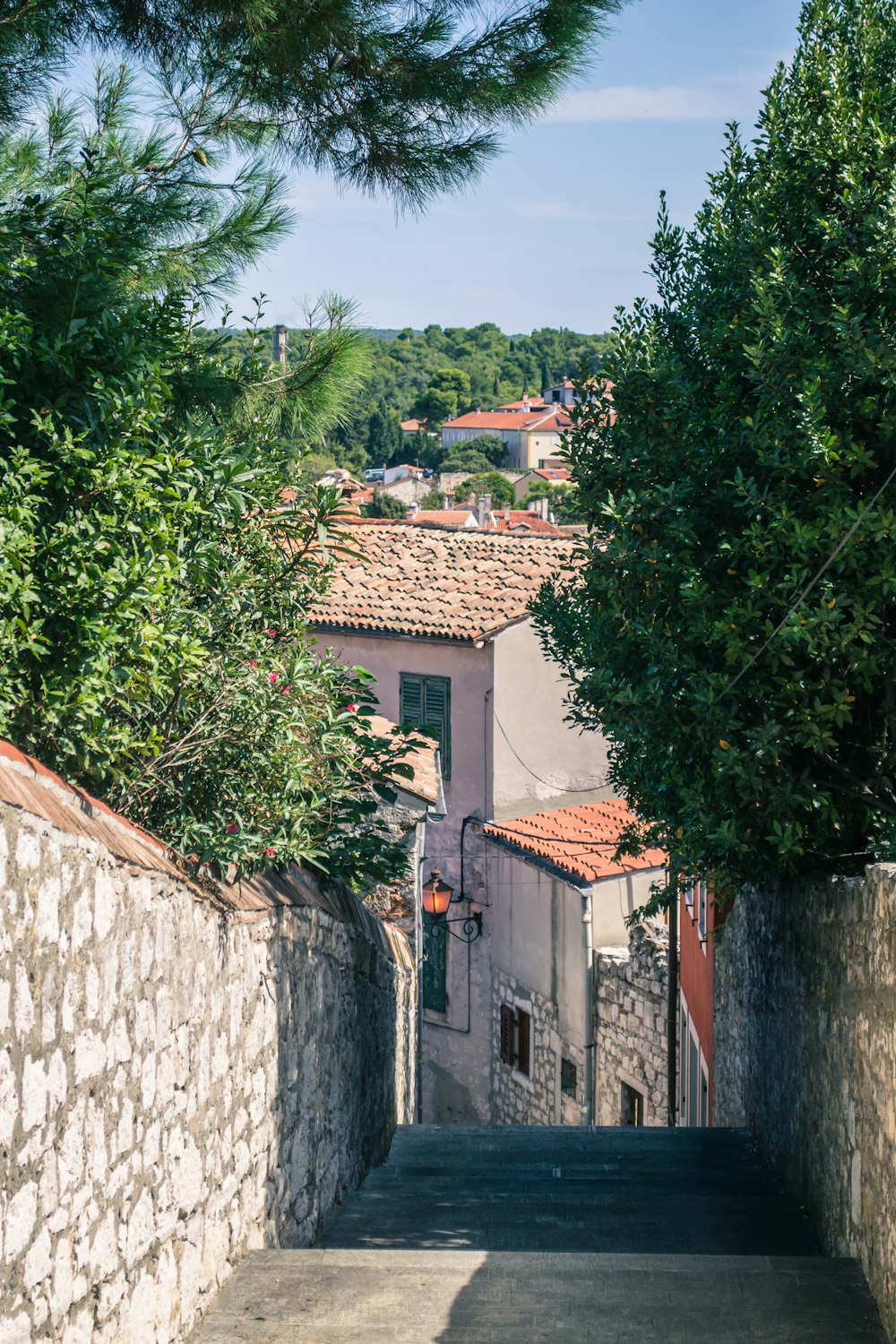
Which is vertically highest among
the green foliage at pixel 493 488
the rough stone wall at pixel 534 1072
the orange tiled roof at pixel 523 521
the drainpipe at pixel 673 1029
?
the green foliage at pixel 493 488

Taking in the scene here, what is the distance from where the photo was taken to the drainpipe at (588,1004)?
16922 mm

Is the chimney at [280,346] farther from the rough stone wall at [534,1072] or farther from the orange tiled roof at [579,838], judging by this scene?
the rough stone wall at [534,1072]

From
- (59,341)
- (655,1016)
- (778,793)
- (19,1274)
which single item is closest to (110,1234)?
(19,1274)

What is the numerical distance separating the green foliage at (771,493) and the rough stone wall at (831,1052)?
1.76 feet

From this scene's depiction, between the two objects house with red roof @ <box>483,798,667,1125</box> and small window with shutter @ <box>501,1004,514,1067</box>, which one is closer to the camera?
house with red roof @ <box>483,798,667,1125</box>

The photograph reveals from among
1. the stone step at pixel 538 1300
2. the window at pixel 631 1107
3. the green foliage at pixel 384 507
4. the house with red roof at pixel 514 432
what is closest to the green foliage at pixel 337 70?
the stone step at pixel 538 1300

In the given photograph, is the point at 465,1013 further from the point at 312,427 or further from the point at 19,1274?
the point at 19,1274

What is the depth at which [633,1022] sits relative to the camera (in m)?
16.5

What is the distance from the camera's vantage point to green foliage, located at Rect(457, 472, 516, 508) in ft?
274

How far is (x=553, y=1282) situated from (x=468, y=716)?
16908 mm

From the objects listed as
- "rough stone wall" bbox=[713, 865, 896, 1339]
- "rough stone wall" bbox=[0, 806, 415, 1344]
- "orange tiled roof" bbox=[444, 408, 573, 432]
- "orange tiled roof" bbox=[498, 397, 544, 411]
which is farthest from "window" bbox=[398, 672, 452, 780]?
"orange tiled roof" bbox=[498, 397, 544, 411]

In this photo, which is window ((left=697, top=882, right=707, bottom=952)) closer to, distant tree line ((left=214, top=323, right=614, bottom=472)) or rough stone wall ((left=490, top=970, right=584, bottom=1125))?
rough stone wall ((left=490, top=970, right=584, bottom=1125))

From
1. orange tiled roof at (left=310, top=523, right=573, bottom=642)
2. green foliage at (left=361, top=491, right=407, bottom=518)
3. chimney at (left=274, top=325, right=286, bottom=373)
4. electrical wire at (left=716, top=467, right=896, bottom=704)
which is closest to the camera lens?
electrical wire at (left=716, top=467, right=896, bottom=704)

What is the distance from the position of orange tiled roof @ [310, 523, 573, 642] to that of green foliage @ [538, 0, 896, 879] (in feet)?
45.2
